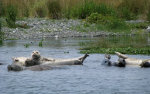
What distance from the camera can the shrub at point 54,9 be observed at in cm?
4044

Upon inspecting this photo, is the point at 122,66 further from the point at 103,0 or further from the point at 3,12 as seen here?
the point at 103,0

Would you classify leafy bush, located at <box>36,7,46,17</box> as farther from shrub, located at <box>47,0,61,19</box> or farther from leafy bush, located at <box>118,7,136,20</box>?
leafy bush, located at <box>118,7,136,20</box>

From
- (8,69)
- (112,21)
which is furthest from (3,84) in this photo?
(112,21)

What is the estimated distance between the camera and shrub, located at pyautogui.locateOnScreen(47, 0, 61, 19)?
133 feet

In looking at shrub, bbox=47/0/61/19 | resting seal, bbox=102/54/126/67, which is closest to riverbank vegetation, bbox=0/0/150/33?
shrub, bbox=47/0/61/19

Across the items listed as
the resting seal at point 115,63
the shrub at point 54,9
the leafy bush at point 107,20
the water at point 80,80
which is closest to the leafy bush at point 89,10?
the shrub at point 54,9

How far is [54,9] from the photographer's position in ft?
134

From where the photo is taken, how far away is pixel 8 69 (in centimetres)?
1759

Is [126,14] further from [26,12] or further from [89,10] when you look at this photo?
[26,12]

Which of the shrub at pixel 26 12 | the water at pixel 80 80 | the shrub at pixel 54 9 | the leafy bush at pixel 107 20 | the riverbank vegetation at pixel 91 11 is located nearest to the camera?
the water at pixel 80 80

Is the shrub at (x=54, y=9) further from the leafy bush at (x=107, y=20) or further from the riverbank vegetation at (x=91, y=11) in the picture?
the leafy bush at (x=107, y=20)

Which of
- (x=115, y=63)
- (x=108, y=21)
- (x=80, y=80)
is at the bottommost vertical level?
(x=80, y=80)

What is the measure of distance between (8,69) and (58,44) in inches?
429

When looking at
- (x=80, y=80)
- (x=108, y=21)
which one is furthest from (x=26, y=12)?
(x=80, y=80)
